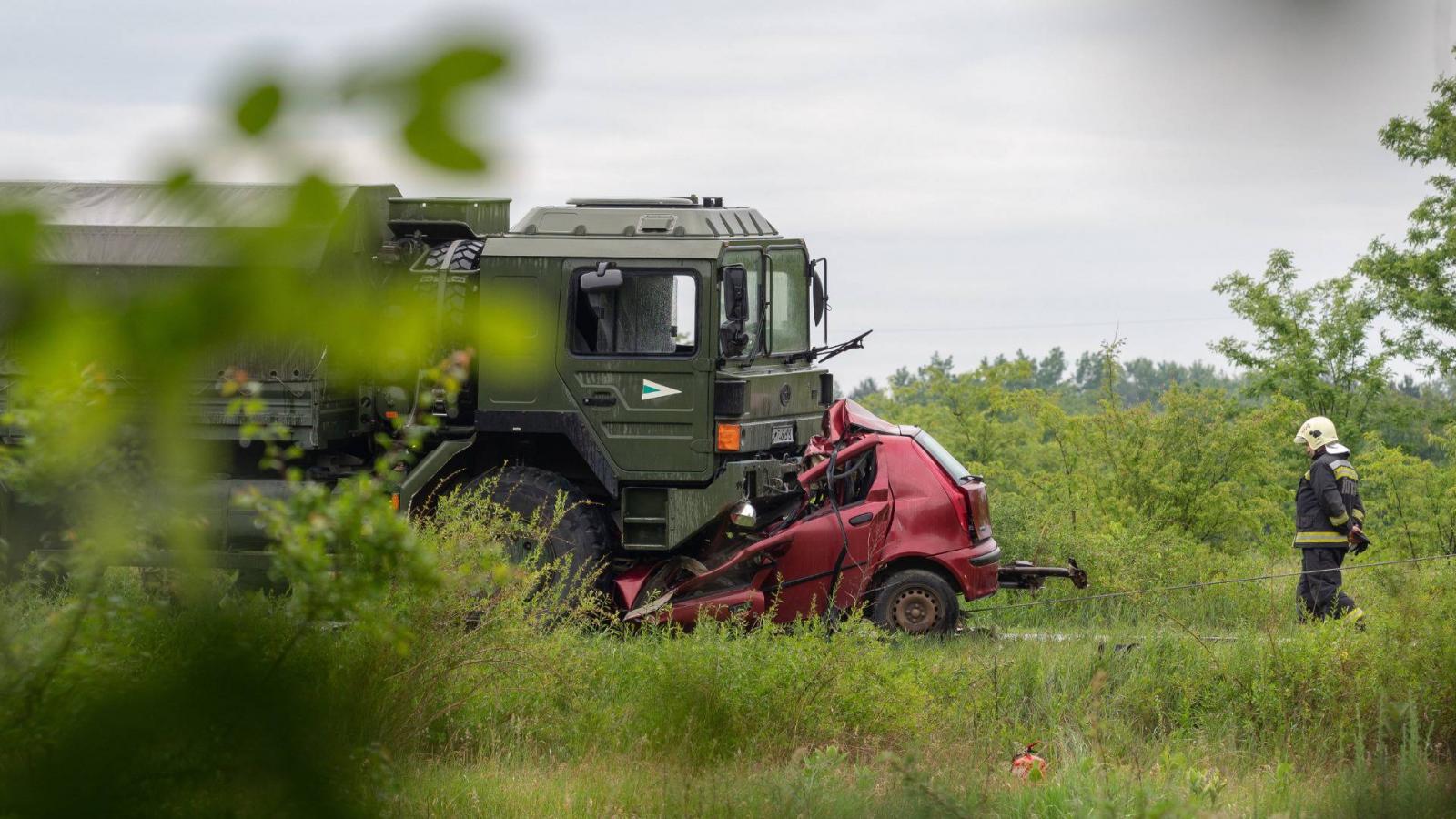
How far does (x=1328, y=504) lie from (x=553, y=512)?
19.3 ft

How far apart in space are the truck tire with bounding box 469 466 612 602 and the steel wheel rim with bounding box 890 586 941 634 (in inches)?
83.1

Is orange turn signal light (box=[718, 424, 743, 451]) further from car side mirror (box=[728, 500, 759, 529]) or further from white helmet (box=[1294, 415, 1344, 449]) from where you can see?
white helmet (box=[1294, 415, 1344, 449])

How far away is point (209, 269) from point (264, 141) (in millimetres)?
129

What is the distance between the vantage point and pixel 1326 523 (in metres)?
12.5

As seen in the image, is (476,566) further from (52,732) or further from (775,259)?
(775,259)

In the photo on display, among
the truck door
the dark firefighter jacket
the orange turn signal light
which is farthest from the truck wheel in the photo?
the dark firefighter jacket

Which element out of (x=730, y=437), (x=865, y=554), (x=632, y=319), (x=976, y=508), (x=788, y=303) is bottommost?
(x=865, y=554)

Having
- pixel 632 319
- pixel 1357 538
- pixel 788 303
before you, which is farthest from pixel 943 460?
pixel 1357 538

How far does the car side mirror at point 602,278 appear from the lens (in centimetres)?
1130

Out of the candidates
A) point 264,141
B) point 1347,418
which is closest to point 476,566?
point 264,141

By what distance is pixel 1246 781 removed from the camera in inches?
280

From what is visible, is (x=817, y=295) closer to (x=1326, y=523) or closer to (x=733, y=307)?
(x=733, y=307)

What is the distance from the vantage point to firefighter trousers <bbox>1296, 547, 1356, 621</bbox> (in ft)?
39.2

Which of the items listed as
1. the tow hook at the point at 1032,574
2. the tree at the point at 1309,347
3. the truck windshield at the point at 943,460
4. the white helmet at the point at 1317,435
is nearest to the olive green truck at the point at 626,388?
the truck windshield at the point at 943,460
